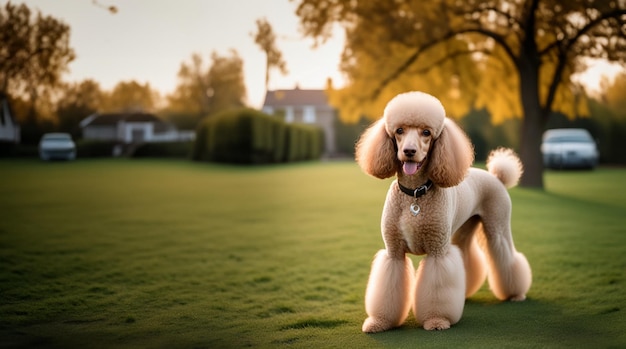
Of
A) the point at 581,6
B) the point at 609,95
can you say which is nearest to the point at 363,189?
the point at 581,6

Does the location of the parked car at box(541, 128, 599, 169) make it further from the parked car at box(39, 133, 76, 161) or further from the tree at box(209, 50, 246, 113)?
the parked car at box(39, 133, 76, 161)

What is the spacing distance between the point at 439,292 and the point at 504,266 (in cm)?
109

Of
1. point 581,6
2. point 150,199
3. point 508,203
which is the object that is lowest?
point 150,199

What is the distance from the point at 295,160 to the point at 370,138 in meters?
26.7

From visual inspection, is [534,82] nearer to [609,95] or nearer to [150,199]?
[150,199]

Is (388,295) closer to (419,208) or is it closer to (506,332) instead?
(419,208)

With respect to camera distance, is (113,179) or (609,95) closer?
(113,179)

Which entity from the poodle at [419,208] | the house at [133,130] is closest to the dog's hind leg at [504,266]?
the poodle at [419,208]

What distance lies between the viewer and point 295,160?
3039cm

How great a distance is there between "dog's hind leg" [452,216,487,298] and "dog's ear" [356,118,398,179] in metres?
1.24

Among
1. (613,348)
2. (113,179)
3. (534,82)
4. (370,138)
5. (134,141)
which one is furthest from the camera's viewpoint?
(134,141)

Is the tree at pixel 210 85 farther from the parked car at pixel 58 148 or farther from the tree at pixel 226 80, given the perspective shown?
the parked car at pixel 58 148

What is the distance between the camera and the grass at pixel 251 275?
3855 millimetres

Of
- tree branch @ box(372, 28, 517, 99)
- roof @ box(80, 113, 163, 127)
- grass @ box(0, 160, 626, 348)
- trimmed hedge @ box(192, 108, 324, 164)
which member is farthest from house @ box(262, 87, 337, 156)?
grass @ box(0, 160, 626, 348)
